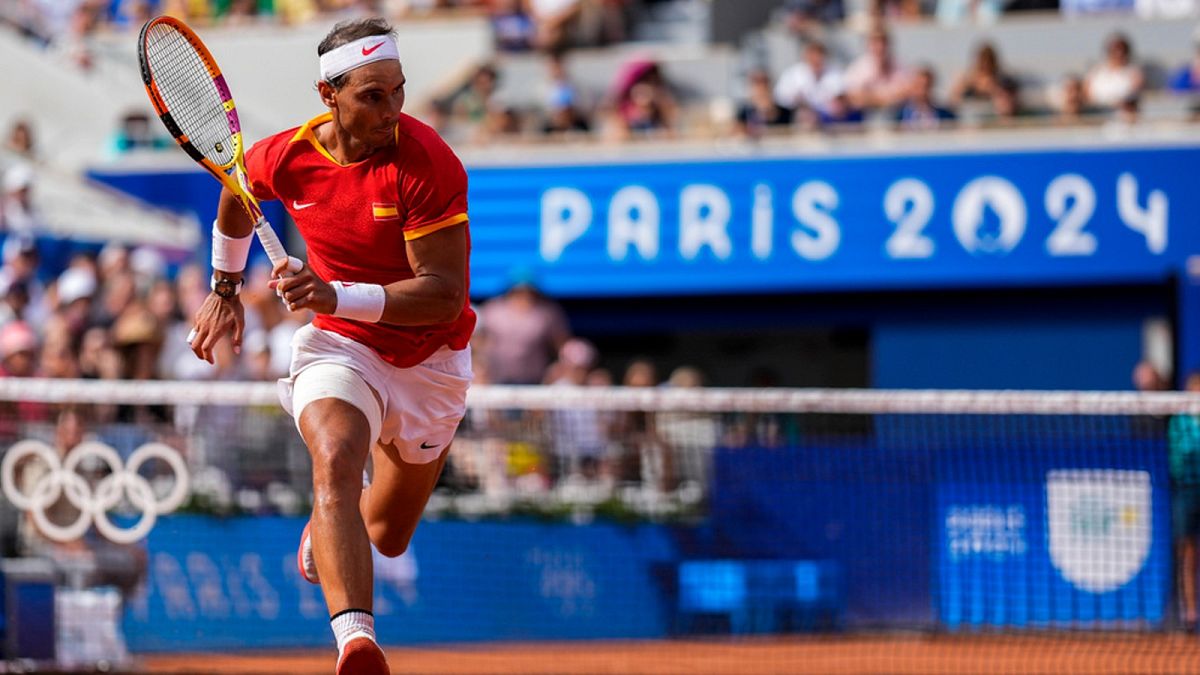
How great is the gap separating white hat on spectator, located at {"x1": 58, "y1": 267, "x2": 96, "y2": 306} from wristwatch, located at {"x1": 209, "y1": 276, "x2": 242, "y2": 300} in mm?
7723

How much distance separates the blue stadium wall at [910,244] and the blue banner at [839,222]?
1 centimetres

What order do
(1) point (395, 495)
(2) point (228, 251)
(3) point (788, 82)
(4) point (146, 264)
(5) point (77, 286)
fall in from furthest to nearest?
(3) point (788, 82) < (4) point (146, 264) < (5) point (77, 286) < (1) point (395, 495) < (2) point (228, 251)

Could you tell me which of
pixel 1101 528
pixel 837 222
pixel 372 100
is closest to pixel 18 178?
pixel 837 222

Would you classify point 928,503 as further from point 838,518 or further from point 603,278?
point 603,278

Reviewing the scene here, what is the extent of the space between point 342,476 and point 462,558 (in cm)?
600

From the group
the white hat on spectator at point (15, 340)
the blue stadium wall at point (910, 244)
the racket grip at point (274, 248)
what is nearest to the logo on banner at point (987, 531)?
the blue stadium wall at point (910, 244)

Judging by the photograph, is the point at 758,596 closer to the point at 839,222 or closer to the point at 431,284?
the point at 839,222

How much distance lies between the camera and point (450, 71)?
64.5 ft

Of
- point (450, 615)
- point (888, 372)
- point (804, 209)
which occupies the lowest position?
point (450, 615)

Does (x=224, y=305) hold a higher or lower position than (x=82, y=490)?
higher

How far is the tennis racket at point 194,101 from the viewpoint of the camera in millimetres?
6246

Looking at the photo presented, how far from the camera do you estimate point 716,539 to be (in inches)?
483

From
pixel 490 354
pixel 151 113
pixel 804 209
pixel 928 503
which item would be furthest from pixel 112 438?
pixel 151 113

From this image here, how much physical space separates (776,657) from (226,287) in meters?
6.18
